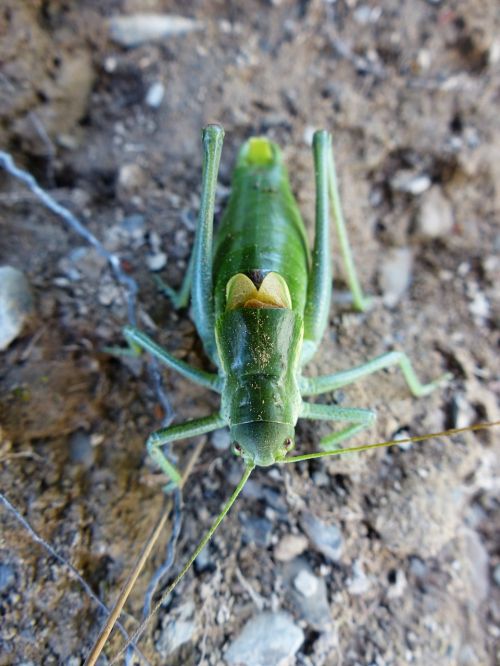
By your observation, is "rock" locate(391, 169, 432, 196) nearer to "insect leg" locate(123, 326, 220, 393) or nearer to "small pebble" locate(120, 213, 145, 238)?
"small pebble" locate(120, 213, 145, 238)

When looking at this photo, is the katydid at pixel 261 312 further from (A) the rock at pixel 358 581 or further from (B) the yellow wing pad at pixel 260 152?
(A) the rock at pixel 358 581

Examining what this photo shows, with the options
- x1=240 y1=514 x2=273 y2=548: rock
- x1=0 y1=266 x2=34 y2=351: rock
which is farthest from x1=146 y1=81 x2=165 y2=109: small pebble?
x1=240 y1=514 x2=273 y2=548: rock

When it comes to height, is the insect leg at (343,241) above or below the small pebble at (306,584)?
above

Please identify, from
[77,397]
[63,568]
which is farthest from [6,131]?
[63,568]

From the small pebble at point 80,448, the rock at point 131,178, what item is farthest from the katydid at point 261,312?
the rock at point 131,178

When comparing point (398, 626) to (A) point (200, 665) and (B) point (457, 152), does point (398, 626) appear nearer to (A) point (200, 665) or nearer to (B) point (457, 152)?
(A) point (200, 665)

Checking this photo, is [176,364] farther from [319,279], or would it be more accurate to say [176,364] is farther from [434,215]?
[434,215]
